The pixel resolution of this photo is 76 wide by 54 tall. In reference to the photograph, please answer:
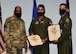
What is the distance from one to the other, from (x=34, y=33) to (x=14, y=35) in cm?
27

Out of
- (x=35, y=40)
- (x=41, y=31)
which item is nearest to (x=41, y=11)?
(x=41, y=31)

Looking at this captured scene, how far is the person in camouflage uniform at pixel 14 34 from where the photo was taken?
3.21 m

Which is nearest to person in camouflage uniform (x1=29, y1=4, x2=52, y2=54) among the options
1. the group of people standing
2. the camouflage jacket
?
the group of people standing

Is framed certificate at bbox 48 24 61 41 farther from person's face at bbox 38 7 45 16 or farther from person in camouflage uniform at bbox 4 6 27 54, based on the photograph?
person in camouflage uniform at bbox 4 6 27 54

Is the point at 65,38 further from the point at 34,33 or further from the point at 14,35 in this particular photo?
the point at 14,35

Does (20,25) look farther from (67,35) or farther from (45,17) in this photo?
(67,35)

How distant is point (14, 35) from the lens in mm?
3240

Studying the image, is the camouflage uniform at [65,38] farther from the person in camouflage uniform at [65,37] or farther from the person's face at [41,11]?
the person's face at [41,11]

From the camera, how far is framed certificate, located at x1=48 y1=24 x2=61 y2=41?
10.6 ft

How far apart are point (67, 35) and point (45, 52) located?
A: 0.37m

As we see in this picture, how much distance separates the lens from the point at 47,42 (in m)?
3.26

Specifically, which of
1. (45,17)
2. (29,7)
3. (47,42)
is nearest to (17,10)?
(29,7)

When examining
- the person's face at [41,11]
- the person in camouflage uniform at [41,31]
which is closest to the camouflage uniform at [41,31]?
the person in camouflage uniform at [41,31]

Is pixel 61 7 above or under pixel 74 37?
above
